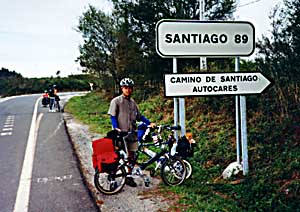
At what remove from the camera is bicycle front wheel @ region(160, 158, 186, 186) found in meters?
6.28

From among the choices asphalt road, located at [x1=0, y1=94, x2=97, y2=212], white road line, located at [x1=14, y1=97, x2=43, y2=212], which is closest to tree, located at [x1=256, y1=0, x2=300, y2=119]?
asphalt road, located at [x1=0, y1=94, x2=97, y2=212]

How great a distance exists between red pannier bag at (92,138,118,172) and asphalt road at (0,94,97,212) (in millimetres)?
547

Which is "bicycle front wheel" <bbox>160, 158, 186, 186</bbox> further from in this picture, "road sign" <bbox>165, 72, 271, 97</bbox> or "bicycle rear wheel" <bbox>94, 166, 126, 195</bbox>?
"road sign" <bbox>165, 72, 271, 97</bbox>

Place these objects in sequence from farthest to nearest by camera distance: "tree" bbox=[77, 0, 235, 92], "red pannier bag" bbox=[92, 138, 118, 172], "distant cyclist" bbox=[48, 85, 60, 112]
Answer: "distant cyclist" bbox=[48, 85, 60, 112]
"tree" bbox=[77, 0, 235, 92]
"red pannier bag" bbox=[92, 138, 118, 172]

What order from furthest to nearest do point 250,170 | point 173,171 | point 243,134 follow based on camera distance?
point 243,134 < point 250,170 < point 173,171

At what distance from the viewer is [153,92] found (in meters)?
15.9

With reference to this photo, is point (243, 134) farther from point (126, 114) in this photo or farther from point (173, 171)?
point (126, 114)

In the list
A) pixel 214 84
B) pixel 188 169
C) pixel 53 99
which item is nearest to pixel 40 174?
pixel 188 169

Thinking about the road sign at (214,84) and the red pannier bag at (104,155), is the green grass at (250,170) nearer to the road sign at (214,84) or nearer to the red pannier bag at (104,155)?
the red pannier bag at (104,155)

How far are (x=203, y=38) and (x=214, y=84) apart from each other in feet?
2.70

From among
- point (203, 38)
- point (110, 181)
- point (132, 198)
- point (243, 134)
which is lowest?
point (132, 198)

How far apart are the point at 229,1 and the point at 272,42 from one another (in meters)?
6.71

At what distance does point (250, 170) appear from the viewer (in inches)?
255

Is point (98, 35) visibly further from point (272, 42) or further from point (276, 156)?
point (276, 156)
